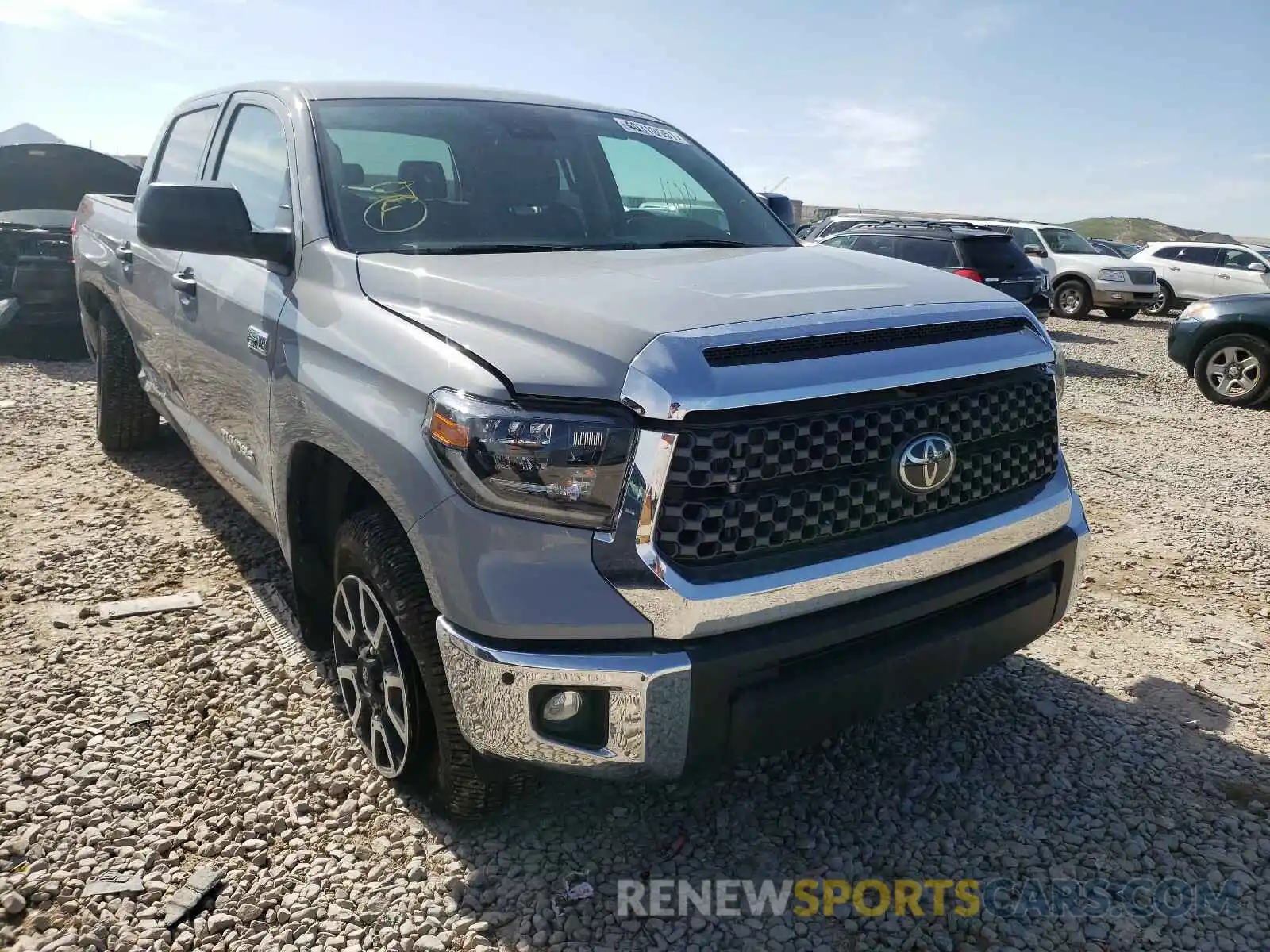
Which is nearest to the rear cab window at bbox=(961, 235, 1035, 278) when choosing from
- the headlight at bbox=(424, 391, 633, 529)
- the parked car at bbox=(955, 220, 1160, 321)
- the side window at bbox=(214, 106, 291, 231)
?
the parked car at bbox=(955, 220, 1160, 321)

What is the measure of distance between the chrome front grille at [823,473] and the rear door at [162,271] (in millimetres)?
2681

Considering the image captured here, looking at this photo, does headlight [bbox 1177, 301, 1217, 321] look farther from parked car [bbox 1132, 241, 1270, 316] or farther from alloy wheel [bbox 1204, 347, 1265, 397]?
parked car [bbox 1132, 241, 1270, 316]

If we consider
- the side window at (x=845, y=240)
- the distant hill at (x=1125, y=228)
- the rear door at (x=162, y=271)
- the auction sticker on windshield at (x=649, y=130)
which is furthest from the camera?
the distant hill at (x=1125, y=228)

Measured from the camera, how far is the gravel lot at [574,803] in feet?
7.15

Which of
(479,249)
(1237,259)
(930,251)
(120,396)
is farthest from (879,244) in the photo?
(1237,259)

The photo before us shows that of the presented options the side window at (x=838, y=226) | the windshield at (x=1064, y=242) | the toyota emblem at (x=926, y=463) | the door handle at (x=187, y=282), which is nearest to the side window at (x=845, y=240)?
the side window at (x=838, y=226)

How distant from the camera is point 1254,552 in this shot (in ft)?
15.6

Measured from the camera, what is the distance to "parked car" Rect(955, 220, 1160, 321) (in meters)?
17.2

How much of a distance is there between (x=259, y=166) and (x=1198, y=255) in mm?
20184

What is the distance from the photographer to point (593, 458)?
1.88 m

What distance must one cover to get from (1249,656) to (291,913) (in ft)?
11.3

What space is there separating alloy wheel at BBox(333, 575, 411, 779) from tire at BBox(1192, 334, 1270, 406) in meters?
9.32

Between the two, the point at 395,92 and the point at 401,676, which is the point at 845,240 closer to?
the point at 395,92

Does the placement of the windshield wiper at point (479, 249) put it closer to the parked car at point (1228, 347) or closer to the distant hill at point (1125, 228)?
the parked car at point (1228, 347)
